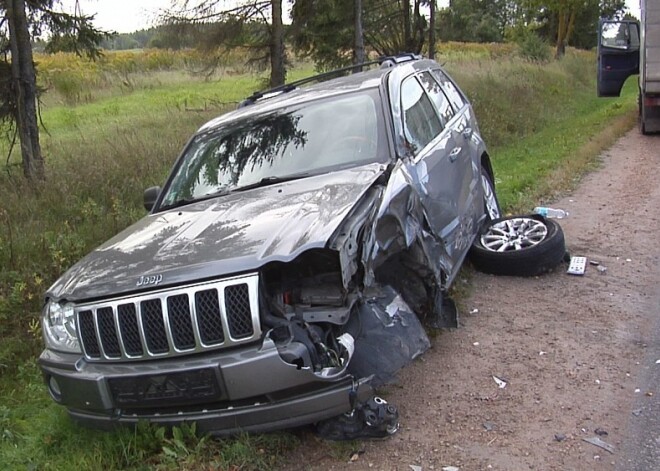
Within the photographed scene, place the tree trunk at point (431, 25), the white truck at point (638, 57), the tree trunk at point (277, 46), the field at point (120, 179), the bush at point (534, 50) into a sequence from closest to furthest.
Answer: the field at point (120, 179) → the tree trunk at point (277, 46) → the white truck at point (638, 57) → the tree trunk at point (431, 25) → the bush at point (534, 50)

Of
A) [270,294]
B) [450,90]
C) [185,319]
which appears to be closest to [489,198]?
[450,90]

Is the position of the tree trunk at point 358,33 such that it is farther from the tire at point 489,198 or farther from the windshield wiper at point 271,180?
the windshield wiper at point 271,180

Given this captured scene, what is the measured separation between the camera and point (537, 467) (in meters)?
3.30

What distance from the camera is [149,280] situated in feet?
10.9

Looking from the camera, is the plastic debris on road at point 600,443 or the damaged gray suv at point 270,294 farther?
the plastic debris on road at point 600,443

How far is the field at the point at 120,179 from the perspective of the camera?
3.55m

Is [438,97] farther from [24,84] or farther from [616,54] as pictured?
[616,54]

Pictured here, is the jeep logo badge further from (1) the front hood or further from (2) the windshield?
(2) the windshield

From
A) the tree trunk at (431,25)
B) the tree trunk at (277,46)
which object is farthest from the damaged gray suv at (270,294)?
the tree trunk at (431,25)

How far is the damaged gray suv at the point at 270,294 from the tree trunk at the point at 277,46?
28.2ft

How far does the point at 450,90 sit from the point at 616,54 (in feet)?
33.9

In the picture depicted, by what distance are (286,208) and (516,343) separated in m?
2.02

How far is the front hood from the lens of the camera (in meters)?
3.31

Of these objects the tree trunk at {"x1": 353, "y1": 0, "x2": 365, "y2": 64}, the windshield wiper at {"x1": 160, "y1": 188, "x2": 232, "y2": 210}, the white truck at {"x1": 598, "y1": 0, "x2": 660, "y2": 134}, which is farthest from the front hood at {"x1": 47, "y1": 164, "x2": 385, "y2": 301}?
the white truck at {"x1": 598, "y1": 0, "x2": 660, "y2": 134}
